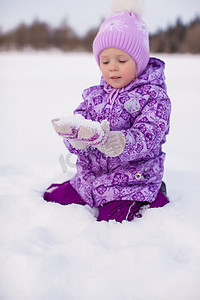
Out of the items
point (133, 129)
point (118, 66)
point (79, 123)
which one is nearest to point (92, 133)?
point (79, 123)

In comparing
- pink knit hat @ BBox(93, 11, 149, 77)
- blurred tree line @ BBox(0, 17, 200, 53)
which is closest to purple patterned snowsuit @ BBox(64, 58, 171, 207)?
pink knit hat @ BBox(93, 11, 149, 77)

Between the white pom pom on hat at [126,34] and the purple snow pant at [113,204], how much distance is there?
0.65m

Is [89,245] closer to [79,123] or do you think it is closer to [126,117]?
[79,123]

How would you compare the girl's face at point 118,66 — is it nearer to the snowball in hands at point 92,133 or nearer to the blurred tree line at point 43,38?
the snowball in hands at point 92,133

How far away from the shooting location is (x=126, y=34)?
1.36 metres

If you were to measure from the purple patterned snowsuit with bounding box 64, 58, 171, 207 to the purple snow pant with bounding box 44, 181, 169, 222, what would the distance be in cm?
3

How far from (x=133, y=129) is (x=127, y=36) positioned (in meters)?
0.46

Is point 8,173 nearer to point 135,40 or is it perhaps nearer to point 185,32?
point 135,40

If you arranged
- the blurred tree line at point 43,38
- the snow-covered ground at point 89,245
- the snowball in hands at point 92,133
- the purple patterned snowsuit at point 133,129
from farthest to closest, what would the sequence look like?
the blurred tree line at point 43,38
the purple patterned snowsuit at point 133,129
the snowball in hands at point 92,133
the snow-covered ground at point 89,245

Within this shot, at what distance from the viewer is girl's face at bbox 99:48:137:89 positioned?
139 centimetres

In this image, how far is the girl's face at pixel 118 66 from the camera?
1.39 m

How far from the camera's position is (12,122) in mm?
3434

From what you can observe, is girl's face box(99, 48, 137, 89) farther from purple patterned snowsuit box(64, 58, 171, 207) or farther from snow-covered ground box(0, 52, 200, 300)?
snow-covered ground box(0, 52, 200, 300)

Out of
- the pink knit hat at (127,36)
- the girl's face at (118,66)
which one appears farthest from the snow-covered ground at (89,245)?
the pink knit hat at (127,36)
